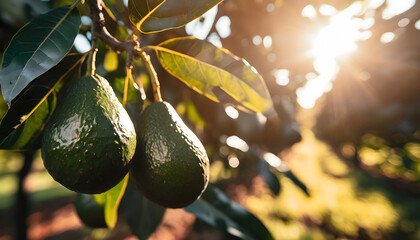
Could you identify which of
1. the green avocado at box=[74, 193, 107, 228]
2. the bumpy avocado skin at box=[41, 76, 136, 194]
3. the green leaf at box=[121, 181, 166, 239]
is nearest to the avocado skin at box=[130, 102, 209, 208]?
the bumpy avocado skin at box=[41, 76, 136, 194]

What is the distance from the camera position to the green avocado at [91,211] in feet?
3.08

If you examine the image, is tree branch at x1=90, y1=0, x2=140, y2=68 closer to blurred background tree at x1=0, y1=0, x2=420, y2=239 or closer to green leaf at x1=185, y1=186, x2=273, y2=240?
blurred background tree at x1=0, y1=0, x2=420, y2=239

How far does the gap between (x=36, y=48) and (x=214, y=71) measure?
467 millimetres

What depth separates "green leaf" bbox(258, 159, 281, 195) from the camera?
4.94ft

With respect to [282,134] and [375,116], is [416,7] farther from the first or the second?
[375,116]

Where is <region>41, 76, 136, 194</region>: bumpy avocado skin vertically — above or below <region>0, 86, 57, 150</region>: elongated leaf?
above

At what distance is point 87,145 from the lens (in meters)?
0.52

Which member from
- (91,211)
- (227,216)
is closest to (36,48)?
(91,211)

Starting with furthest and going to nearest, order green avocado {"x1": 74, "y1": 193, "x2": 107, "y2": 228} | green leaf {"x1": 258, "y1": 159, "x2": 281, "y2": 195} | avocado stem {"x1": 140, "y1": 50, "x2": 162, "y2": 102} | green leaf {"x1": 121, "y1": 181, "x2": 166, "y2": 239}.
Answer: green leaf {"x1": 258, "y1": 159, "x2": 281, "y2": 195}
green leaf {"x1": 121, "y1": 181, "x2": 166, "y2": 239}
green avocado {"x1": 74, "y1": 193, "x2": 107, "y2": 228}
avocado stem {"x1": 140, "y1": 50, "x2": 162, "y2": 102}

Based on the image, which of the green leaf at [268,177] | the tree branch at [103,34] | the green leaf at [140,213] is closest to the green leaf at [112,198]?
the green leaf at [140,213]

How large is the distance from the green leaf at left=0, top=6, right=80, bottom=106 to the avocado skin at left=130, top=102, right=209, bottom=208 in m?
0.28

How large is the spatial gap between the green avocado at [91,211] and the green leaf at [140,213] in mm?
160

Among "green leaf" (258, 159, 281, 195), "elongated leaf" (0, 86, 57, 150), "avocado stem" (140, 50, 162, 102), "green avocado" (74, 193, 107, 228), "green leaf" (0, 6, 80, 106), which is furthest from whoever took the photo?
"green leaf" (258, 159, 281, 195)

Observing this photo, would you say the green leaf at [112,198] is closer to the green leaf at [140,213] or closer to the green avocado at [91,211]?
the green avocado at [91,211]
